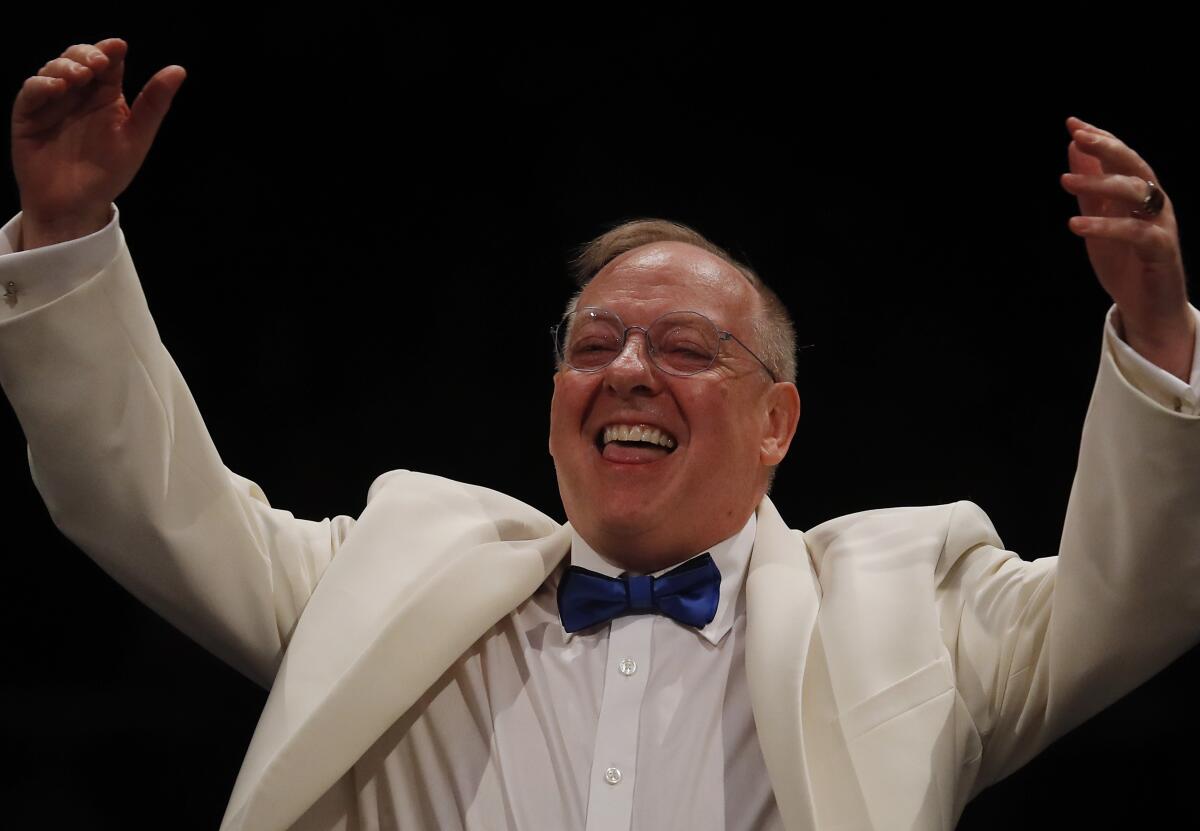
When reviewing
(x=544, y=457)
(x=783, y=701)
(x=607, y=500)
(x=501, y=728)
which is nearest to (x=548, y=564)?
(x=607, y=500)

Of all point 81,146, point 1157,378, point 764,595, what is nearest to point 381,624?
point 764,595

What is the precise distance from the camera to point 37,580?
3.02 m

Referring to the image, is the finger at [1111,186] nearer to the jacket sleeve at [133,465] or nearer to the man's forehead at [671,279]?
the man's forehead at [671,279]

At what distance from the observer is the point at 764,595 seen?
7.14 feet

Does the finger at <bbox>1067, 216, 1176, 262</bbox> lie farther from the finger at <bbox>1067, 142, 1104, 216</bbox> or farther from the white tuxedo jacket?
the white tuxedo jacket

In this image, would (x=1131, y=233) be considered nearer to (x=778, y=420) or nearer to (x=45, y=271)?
(x=778, y=420)

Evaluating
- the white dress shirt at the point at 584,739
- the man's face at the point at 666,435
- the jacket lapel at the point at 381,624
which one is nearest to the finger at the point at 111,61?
the jacket lapel at the point at 381,624

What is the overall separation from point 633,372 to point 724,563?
365 millimetres

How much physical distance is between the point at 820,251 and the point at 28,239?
1.86m

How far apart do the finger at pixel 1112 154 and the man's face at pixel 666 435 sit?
0.83 metres

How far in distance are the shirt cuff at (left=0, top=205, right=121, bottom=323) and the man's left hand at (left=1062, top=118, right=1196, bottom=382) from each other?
50.9 inches

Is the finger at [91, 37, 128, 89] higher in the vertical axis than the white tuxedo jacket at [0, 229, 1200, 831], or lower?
higher

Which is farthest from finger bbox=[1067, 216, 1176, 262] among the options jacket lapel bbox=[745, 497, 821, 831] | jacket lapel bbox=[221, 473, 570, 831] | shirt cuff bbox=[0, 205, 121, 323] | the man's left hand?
shirt cuff bbox=[0, 205, 121, 323]

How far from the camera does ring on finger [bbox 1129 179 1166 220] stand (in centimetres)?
175
